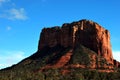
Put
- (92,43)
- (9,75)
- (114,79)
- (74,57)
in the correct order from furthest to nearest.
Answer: (92,43) < (74,57) < (9,75) < (114,79)

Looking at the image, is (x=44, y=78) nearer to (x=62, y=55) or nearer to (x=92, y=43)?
(x=62, y=55)

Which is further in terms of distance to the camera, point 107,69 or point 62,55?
point 62,55

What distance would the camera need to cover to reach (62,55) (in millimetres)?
189875

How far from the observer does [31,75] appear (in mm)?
166000

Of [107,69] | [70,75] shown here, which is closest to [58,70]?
[70,75]

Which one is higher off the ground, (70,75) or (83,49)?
(83,49)

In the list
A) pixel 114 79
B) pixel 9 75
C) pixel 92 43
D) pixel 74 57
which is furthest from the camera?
pixel 92 43

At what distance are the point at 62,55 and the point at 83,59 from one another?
958cm

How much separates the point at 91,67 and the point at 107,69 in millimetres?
6587

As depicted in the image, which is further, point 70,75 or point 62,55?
point 62,55

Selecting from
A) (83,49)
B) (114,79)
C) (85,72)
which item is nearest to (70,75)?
(85,72)

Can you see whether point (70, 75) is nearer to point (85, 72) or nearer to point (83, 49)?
point (85, 72)

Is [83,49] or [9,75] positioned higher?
[83,49]

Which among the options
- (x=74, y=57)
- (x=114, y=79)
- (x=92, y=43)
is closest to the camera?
(x=114, y=79)
